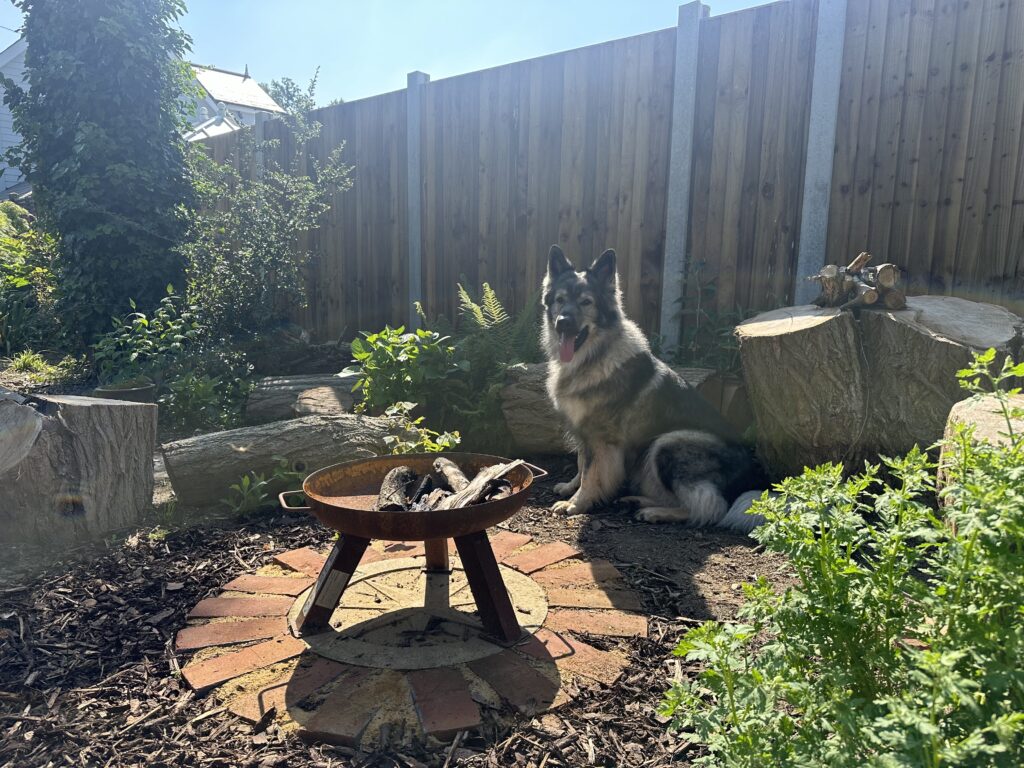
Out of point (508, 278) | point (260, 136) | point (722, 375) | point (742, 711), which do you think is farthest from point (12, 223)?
point (742, 711)

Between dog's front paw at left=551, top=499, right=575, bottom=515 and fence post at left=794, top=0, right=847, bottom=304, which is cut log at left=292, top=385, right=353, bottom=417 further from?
fence post at left=794, top=0, right=847, bottom=304

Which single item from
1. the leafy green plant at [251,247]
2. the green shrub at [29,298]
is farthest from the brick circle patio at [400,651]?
the green shrub at [29,298]

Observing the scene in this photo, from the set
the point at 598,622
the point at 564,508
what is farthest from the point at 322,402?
the point at 598,622

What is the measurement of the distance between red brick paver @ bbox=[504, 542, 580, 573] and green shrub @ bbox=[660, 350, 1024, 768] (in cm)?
163

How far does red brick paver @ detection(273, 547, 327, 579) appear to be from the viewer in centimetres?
299

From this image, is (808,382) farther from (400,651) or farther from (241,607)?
(241,607)

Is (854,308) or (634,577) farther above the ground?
(854,308)

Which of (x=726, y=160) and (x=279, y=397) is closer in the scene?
(x=726, y=160)

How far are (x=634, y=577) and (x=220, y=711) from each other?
1.80 m

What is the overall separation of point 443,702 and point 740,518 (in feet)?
7.22

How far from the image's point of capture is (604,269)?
160 inches

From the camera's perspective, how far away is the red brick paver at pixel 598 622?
247 cm

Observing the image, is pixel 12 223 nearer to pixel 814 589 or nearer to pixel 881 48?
pixel 881 48

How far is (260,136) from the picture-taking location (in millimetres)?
8742
